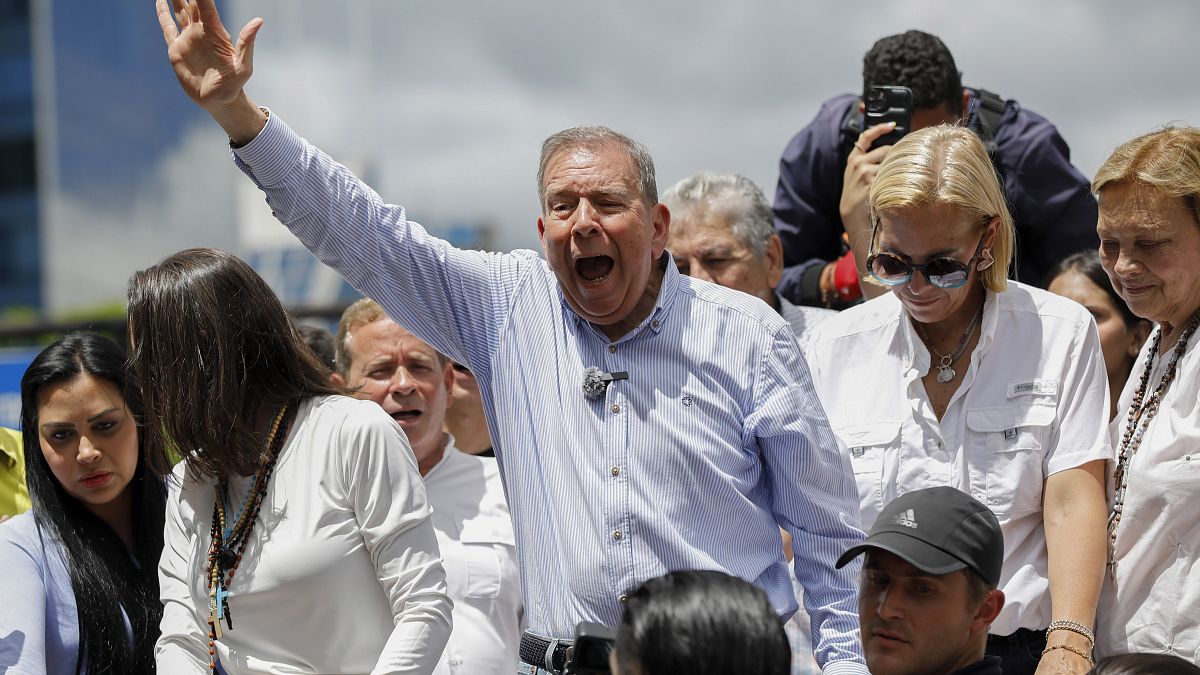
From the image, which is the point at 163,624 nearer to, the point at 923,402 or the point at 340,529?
the point at 340,529

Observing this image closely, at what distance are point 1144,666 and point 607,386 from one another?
4.24 ft

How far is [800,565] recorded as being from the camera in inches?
125

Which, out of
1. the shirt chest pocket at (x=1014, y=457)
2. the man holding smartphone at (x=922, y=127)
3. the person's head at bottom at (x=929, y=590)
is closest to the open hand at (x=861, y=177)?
the man holding smartphone at (x=922, y=127)

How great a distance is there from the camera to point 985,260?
3545 millimetres

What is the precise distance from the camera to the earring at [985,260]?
353 centimetres

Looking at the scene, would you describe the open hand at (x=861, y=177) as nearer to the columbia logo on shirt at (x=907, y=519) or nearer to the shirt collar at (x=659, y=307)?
the shirt collar at (x=659, y=307)

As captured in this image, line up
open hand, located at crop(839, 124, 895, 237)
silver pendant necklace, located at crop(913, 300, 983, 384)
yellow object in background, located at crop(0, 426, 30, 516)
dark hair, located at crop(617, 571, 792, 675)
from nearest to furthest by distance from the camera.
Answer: dark hair, located at crop(617, 571, 792, 675)
silver pendant necklace, located at crop(913, 300, 983, 384)
open hand, located at crop(839, 124, 895, 237)
yellow object in background, located at crop(0, 426, 30, 516)

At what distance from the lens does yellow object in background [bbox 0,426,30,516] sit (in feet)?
14.8

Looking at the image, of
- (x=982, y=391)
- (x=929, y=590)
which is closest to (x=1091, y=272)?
(x=982, y=391)

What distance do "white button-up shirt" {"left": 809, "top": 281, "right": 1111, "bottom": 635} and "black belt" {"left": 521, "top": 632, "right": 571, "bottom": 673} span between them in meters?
0.94

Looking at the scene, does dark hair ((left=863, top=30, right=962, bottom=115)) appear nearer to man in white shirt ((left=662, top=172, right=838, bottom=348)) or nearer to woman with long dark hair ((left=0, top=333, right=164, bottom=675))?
man in white shirt ((left=662, top=172, right=838, bottom=348))

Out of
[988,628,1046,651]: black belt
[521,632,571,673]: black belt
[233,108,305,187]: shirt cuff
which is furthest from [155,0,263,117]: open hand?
[988,628,1046,651]: black belt

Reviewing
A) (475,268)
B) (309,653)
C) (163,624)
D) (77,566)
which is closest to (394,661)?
(309,653)

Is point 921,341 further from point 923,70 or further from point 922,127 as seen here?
point 923,70
